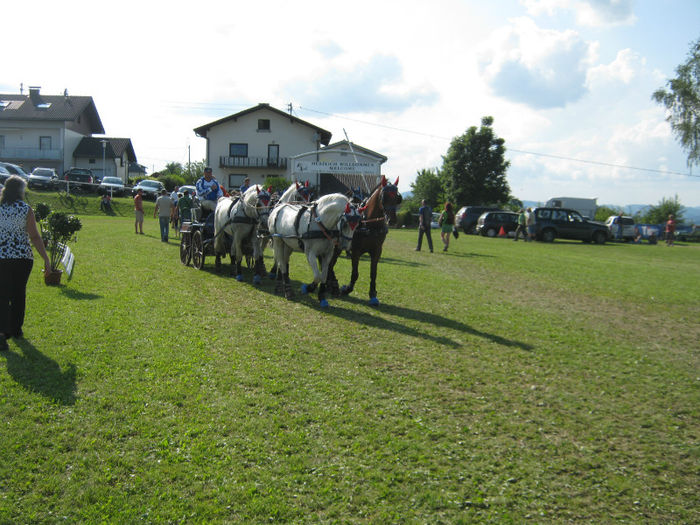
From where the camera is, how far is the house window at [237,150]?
157 feet

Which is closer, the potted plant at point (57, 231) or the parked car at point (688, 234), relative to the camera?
the potted plant at point (57, 231)

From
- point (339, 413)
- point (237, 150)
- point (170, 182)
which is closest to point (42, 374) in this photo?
point (339, 413)

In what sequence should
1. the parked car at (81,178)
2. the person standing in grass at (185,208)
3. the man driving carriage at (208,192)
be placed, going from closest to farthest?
the man driving carriage at (208,192) → the person standing in grass at (185,208) → the parked car at (81,178)

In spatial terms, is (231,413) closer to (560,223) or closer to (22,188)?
(22,188)

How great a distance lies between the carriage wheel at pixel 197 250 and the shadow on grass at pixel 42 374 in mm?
6506

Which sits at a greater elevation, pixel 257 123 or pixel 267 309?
pixel 257 123

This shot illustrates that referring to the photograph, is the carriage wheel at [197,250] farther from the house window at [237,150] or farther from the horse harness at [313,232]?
the house window at [237,150]

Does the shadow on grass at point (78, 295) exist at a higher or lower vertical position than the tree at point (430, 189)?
lower

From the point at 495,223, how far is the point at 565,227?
173 inches

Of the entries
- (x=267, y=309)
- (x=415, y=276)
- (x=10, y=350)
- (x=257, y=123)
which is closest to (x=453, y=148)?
(x=257, y=123)

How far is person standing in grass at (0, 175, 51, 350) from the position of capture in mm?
5688

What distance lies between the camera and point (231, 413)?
448 cm

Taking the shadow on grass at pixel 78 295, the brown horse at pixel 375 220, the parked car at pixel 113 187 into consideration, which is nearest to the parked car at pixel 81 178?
the parked car at pixel 113 187

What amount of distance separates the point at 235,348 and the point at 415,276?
23.6 feet
